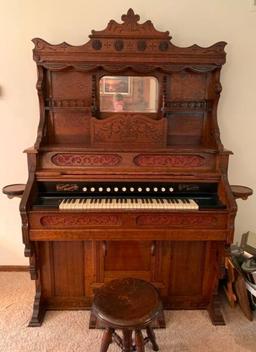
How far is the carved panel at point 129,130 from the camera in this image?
1726mm

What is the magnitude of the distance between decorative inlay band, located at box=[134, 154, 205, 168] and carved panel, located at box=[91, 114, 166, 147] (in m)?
0.14

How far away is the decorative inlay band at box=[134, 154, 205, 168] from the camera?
5.38 ft

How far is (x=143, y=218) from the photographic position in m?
1.51

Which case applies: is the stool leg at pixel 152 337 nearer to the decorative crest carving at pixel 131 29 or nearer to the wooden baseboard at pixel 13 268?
the wooden baseboard at pixel 13 268

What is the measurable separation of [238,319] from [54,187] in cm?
151

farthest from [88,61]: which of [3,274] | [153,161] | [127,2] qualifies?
[3,274]

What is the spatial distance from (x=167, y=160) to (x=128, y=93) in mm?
538

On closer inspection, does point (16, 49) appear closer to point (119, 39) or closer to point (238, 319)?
point (119, 39)

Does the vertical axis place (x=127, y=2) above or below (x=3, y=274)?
above

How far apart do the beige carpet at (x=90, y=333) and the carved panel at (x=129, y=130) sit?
1193 mm

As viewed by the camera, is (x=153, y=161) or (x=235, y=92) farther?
(x=235, y=92)

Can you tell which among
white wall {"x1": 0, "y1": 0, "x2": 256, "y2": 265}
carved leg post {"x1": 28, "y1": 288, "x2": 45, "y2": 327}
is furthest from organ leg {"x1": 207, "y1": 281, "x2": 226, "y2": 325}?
carved leg post {"x1": 28, "y1": 288, "x2": 45, "y2": 327}

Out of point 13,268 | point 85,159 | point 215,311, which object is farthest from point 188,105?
point 13,268

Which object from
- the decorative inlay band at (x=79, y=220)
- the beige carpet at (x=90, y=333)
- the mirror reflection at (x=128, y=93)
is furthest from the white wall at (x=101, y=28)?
the beige carpet at (x=90, y=333)
